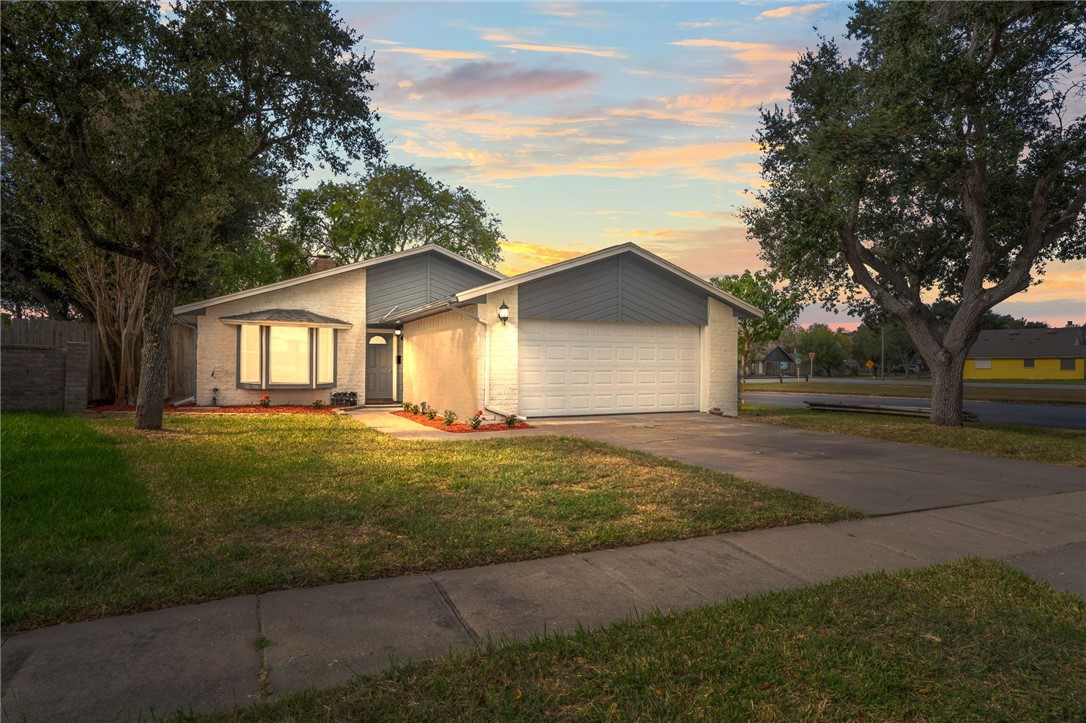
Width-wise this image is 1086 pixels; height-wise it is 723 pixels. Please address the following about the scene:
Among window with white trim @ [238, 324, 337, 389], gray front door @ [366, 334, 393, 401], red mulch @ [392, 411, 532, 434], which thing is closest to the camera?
red mulch @ [392, 411, 532, 434]

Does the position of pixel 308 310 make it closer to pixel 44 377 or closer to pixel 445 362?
pixel 445 362

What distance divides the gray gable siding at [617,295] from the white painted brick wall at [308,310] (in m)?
6.81

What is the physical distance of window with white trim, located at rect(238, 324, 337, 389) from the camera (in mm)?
17250

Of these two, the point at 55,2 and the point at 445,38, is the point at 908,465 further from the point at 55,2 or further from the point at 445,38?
the point at 55,2

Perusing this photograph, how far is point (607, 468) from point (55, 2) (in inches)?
390

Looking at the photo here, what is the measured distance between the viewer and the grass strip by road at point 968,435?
10.0m

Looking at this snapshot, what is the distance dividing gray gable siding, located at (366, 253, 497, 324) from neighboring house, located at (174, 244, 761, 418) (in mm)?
32

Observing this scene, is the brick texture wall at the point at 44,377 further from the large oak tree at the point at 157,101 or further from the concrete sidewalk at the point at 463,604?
the concrete sidewalk at the point at 463,604

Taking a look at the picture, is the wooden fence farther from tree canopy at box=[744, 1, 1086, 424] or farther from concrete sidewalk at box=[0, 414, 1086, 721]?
tree canopy at box=[744, 1, 1086, 424]

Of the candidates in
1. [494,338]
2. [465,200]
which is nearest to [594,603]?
[494,338]

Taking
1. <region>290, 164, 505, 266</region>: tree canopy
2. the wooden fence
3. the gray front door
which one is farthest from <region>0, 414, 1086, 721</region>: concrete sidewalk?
<region>290, 164, 505, 266</region>: tree canopy

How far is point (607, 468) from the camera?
26.3 ft

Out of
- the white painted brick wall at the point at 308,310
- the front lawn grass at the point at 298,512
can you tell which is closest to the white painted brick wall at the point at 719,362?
the front lawn grass at the point at 298,512

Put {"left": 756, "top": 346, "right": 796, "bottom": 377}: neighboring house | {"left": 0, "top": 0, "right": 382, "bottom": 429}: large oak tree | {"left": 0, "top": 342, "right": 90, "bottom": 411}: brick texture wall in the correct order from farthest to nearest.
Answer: {"left": 756, "top": 346, "right": 796, "bottom": 377}: neighboring house < {"left": 0, "top": 342, "right": 90, "bottom": 411}: brick texture wall < {"left": 0, "top": 0, "right": 382, "bottom": 429}: large oak tree
